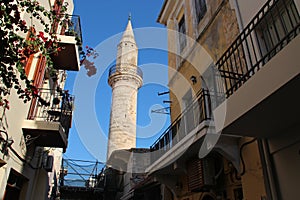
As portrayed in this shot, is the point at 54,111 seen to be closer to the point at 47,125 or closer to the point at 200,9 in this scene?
the point at 47,125

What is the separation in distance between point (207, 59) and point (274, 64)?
4.66 m

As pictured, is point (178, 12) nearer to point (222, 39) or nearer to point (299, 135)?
point (222, 39)

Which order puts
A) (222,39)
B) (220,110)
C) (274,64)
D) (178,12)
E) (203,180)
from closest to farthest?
(274,64)
(220,110)
(203,180)
(222,39)
(178,12)

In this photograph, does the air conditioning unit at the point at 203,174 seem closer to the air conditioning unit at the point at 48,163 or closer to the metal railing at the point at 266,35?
the metal railing at the point at 266,35

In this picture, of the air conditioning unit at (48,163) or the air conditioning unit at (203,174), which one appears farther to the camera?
the air conditioning unit at (48,163)

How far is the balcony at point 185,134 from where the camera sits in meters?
6.27

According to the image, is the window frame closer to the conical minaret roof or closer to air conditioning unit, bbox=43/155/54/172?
air conditioning unit, bbox=43/155/54/172

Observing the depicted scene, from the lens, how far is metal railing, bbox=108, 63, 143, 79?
27484 mm

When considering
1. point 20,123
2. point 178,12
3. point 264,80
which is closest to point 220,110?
point 264,80

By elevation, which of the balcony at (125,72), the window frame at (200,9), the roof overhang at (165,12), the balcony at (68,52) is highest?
the balcony at (125,72)

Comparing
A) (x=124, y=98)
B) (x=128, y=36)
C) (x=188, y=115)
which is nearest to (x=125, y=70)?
(x=124, y=98)

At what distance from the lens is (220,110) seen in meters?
5.11

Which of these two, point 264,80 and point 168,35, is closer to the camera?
point 264,80

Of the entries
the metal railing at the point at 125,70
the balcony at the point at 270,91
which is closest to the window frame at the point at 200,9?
the balcony at the point at 270,91
